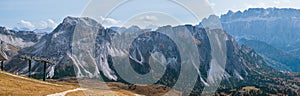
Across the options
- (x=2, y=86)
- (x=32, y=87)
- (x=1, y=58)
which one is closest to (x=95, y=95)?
(x=32, y=87)

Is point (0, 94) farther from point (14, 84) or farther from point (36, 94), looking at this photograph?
point (14, 84)

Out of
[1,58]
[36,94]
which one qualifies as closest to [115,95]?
[36,94]

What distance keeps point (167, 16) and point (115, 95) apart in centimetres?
3346

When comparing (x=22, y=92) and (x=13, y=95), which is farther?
(x=22, y=92)

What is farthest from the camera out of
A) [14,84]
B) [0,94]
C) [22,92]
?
[14,84]

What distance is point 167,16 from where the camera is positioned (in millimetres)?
58500

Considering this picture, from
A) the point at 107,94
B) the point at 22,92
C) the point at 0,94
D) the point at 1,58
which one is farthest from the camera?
the point at 1,58

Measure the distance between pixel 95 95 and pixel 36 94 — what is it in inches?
573

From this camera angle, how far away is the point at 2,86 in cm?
6456

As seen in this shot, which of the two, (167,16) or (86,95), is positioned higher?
(167,16)

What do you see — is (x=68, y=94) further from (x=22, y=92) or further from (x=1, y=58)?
(x=1, y=58)

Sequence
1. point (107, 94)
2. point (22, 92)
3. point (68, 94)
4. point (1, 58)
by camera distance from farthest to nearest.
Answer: point (1, 58) < point (107, 94) < point (68, 94) < point (22, 92)

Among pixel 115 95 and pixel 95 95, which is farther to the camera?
pixel 115 95

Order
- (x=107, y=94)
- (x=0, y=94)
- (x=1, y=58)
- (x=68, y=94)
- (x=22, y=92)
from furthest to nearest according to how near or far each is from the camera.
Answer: (x=1, y=58) < (x=107, y=94) < (x=68, y=94) < (x=22, y=92) < (x=0, y=94)
